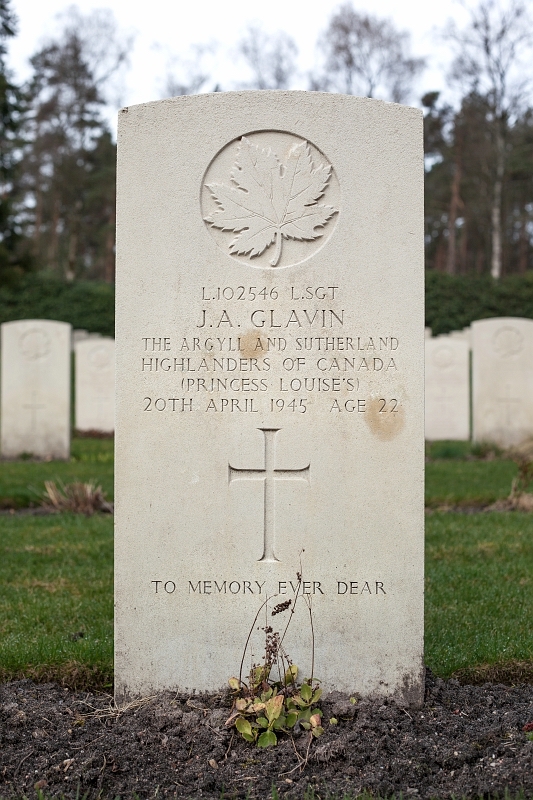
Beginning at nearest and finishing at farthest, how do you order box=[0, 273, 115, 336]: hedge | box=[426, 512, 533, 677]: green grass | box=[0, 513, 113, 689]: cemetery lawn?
box=[0, 513, 113, 689]: cemetery lawn
box=[426, 512, 533, 677]: green grass
box=[0, 273, 115, 336]: hedge

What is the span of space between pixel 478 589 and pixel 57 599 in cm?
237

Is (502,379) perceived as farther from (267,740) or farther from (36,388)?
(267,740)

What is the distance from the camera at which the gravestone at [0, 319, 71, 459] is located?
35.9ft

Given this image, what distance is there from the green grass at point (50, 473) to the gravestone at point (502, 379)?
514 centimetres

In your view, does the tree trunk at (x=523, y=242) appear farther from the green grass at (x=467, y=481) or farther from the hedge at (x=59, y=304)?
the green grass at (x=467, y=481)

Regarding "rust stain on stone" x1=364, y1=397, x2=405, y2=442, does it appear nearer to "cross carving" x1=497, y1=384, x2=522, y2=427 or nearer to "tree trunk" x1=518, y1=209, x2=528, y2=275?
"cross carving" x1=497, y1=384, x2=522, y2=427

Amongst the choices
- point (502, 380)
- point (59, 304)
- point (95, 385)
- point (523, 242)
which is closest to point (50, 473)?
point (95, 385)

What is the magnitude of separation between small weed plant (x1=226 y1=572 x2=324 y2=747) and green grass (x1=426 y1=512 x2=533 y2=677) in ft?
2.37

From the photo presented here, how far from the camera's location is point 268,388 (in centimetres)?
321

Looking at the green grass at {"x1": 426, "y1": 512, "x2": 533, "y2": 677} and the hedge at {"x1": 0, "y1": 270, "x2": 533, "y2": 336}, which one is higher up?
the hedge at {"x1": 0, "y1": 270, "x2": 533, "y2": 336}

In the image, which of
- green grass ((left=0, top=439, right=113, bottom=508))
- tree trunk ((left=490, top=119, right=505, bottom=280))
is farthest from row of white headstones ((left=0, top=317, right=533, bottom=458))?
tree trunk ((left=490, top=119, right=505, bottom=280))

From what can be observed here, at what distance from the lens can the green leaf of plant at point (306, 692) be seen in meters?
3.01

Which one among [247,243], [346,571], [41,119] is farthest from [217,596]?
[41,119]

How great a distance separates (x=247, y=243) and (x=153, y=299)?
0.43 m
